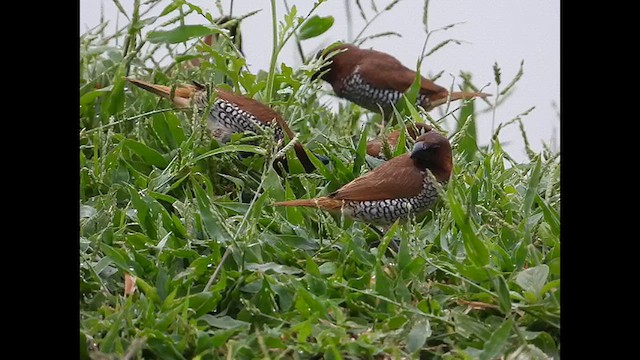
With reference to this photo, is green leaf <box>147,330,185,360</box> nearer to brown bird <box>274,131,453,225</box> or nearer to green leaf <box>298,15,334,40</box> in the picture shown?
brown bird <box>274,131,453,225</box>

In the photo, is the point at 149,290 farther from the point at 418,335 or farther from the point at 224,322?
the point at 418,335

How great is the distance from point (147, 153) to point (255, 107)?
0.54m

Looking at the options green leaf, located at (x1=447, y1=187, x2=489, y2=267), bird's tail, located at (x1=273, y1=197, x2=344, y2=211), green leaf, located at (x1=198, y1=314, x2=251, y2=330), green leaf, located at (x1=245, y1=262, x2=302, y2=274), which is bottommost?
green leaf, located at (x1=198, y1=314, x2=251, y2=330)

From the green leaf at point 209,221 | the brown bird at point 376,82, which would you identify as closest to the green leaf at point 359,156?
the green leaf at point 209,221

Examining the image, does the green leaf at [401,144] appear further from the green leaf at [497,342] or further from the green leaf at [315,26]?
the green leaf at [497,342]

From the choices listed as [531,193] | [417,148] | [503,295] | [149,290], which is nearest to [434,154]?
[417,148]

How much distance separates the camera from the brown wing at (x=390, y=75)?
5.44 m

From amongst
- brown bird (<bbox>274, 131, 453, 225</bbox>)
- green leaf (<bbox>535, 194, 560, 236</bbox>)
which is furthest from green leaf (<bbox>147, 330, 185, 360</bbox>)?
green leaf (<bbox>535, 194, 560, 236</bbox>)

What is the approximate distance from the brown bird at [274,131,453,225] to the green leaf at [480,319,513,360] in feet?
3.28

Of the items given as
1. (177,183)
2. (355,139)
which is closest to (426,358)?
(177,183)

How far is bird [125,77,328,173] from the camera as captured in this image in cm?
383

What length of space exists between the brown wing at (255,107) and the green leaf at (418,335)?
158cm

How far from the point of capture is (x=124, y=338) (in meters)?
2.34

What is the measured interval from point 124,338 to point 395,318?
681 mm
